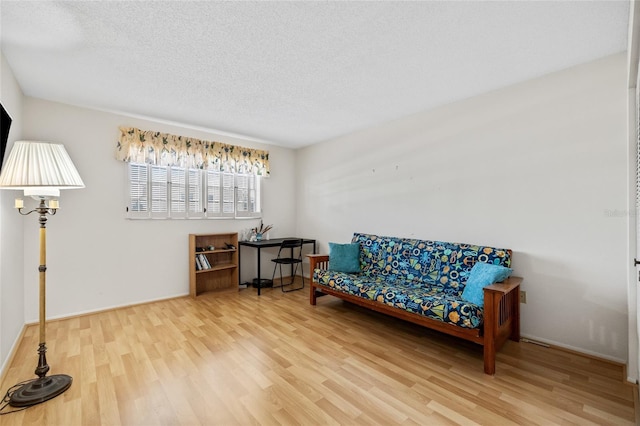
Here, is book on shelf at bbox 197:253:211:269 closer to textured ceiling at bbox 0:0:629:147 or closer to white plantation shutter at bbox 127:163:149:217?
white plantation shutter at bbox 127:163:149:217

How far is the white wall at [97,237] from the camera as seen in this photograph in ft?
10.0

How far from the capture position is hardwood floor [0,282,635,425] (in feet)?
5.49

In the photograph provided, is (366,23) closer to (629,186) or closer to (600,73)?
(600,73)

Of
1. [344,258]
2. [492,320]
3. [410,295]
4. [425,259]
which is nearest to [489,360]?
[492,320]

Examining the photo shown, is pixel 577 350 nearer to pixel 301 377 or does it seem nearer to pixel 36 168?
pixel 301 377

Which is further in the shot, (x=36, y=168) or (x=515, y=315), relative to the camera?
(x=515, y=315)

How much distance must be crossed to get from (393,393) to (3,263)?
299 cm

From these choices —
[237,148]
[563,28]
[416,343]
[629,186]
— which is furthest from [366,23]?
[237,148]

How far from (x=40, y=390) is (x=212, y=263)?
8.17ft

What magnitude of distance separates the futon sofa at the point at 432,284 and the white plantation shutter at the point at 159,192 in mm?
2093

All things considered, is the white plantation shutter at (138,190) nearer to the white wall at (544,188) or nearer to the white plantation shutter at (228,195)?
the white plantation shutter at (228,195)

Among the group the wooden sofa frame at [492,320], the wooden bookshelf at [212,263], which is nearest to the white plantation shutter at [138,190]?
the wooden bookshelf at [212,263]

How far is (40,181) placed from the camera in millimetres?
1789

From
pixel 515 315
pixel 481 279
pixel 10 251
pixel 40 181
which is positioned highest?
pixel 40 181
